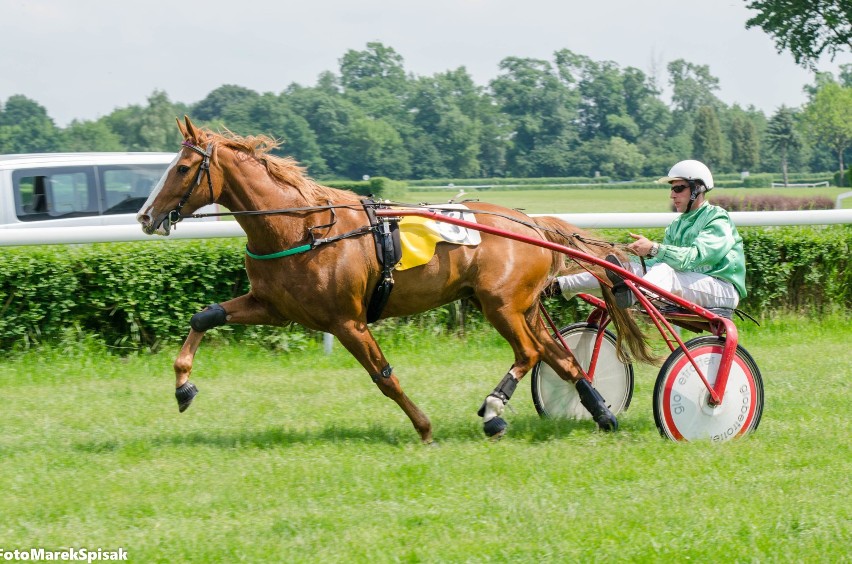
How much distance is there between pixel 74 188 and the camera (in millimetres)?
10391

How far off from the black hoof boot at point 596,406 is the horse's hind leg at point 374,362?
3.02 feet

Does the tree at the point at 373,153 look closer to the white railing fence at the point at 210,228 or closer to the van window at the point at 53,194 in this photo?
the van window at the point at 53,194

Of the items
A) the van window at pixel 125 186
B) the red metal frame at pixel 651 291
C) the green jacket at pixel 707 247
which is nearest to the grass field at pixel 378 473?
the red metal frame at pixel 651 291

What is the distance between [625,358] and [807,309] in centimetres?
395

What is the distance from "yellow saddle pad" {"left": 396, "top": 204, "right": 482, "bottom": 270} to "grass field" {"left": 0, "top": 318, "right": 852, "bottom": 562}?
3.37 ft

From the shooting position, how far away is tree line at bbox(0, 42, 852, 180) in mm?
43656

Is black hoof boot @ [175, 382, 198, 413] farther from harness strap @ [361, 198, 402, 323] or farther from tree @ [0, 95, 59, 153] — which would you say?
tree @ [0, 95, 59, 153]

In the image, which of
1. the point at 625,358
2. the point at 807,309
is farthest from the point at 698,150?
the point at 625,358

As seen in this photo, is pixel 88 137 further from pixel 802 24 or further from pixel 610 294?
pixel 610 294

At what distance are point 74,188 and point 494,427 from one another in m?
6.39

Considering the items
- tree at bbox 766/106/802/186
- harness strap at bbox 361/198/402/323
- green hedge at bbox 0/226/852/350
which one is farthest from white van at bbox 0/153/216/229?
tree at bbox 766/106/802/186

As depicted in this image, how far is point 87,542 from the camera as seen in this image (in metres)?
4.04

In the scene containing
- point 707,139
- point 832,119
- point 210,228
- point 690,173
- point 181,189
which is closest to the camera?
point 181,189

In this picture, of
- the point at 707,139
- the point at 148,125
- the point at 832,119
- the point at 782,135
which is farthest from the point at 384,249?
the point at 832,119
